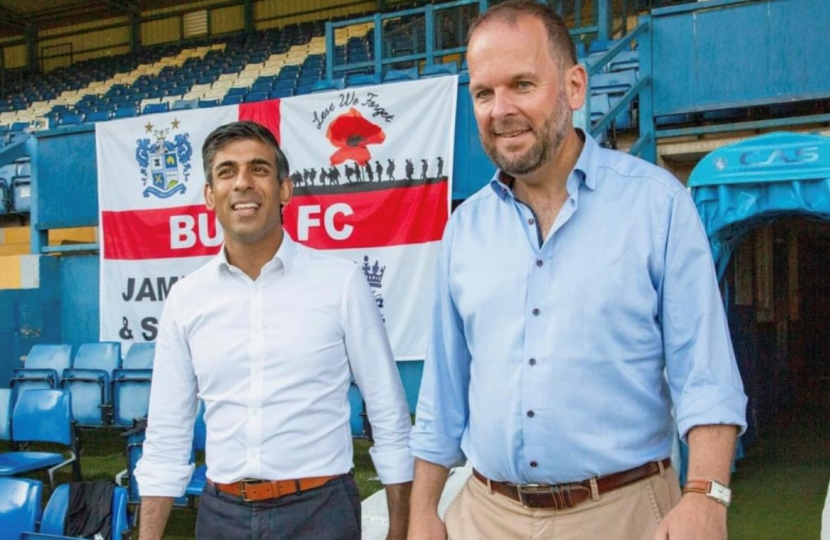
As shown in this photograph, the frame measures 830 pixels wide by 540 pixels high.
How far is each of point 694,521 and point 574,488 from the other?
244mm

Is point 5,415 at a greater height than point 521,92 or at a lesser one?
lesser

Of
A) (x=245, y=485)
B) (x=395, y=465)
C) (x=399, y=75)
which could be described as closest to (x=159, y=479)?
(x=245, y=485)

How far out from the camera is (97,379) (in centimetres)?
617

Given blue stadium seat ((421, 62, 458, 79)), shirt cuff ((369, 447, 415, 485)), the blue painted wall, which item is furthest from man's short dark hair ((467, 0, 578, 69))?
the blue painted wall

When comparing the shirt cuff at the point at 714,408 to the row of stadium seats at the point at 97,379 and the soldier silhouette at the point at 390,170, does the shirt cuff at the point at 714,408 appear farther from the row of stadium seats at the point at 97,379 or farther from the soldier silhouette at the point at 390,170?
the soldier silhouette at the point at 390,170

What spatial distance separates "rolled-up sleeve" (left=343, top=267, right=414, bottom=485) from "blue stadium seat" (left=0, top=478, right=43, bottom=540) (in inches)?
83.0

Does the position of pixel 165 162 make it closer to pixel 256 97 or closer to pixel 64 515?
pixel 256 97

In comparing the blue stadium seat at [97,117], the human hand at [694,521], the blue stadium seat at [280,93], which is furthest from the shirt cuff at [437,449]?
the blue stadium seat at [97,117]

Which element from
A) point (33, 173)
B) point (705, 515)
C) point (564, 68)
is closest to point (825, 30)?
point (564, 68)

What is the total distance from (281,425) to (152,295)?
A: 19.2 feet

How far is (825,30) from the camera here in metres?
5.47

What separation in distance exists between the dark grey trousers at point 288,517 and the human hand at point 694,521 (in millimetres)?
918

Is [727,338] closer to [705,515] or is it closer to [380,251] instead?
[705,515]

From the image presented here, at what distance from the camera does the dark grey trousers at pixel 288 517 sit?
Answer: 6.57 feet
